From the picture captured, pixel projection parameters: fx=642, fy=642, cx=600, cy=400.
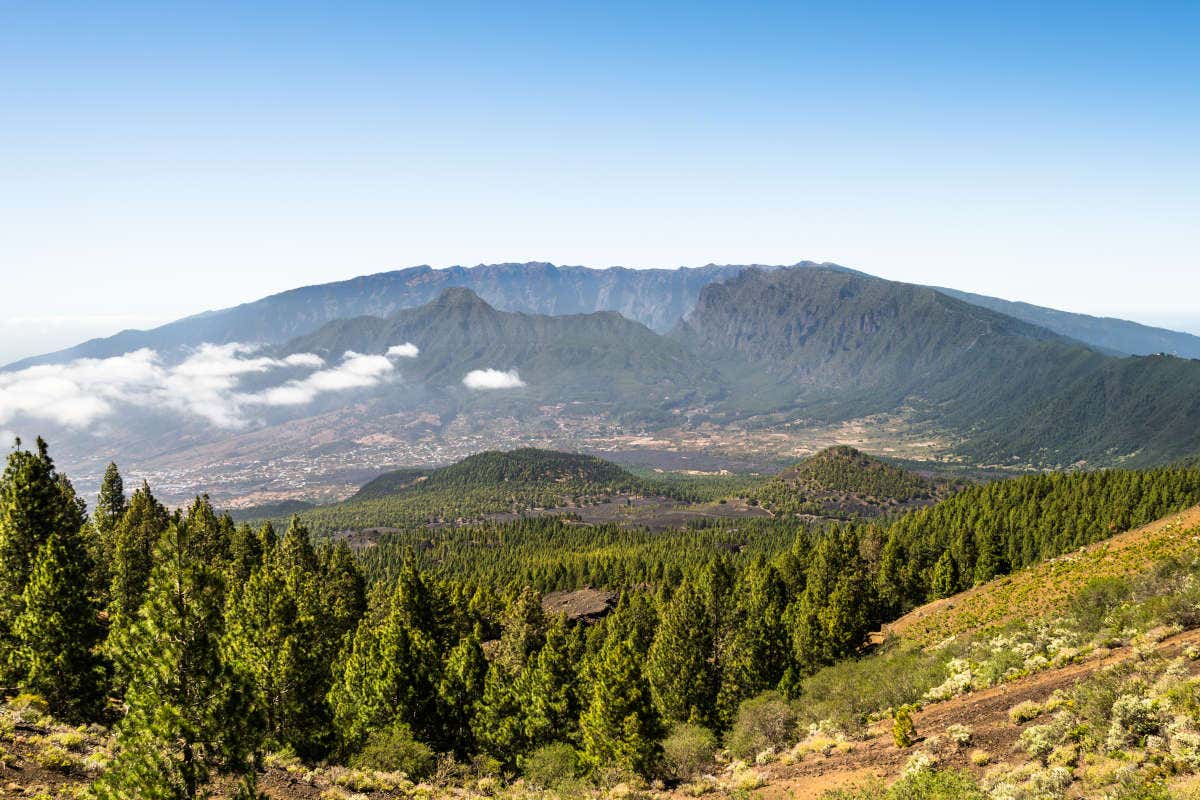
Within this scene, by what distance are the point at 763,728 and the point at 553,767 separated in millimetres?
15996


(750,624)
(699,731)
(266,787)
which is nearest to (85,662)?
(266,787)

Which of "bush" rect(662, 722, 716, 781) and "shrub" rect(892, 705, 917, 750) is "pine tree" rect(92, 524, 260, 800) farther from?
"shrub" rect(892, 705, 917, 750)

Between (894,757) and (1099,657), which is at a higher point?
(1099,657)

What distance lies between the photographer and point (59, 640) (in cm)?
4178

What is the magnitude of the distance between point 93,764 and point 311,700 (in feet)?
55.0

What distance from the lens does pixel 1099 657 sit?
3681cm

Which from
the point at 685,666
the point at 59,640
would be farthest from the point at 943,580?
the point at 59,640

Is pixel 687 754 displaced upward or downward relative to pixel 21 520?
downward

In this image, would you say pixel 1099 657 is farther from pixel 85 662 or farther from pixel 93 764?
pixel 85 662

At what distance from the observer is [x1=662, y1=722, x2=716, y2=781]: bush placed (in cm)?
4550

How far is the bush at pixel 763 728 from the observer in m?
46.4

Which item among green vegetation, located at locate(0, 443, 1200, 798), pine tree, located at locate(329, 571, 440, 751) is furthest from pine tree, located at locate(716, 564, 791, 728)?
pine tree, located at locate(329, 571, 440, 751)

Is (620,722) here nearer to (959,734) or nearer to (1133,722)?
(959,734)

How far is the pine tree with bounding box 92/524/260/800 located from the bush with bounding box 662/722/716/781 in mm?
29304
